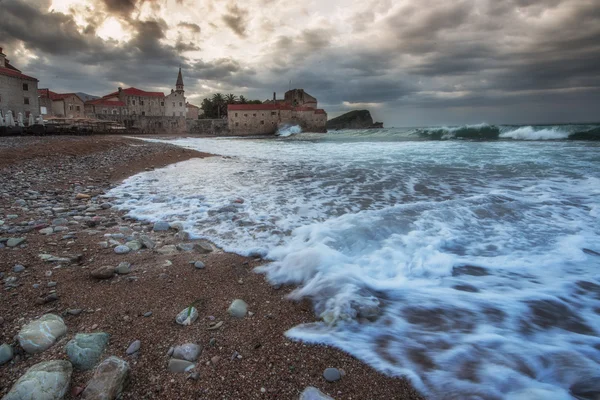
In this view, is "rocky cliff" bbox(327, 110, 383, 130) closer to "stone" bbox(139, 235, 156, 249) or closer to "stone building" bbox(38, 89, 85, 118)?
"stone building" bbox(38, 89, 85, 118)

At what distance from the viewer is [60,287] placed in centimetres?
229

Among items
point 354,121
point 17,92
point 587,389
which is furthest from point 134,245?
point 354,121

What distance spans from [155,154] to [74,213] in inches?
336

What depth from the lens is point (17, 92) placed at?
35.0m

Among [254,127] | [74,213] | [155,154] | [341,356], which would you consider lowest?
[341,356]

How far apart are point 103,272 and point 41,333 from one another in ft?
2.62

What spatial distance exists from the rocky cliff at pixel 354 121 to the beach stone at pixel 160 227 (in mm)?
104918

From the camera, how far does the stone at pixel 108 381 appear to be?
1367 millimetres

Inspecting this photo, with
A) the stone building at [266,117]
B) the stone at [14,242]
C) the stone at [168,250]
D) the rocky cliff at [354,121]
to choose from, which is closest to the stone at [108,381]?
the stone at [168,250]

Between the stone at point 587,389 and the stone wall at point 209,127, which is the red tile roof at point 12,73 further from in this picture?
the stone at point 587,389

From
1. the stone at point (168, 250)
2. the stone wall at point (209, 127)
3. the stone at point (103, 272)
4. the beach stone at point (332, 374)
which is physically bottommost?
the beach stone at point (332, 374)

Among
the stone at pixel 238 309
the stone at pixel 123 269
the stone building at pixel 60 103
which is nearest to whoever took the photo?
the stone at pixel 238 309

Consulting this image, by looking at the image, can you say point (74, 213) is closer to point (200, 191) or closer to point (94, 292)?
point (200, 191)

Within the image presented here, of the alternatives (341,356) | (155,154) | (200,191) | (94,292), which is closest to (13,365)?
(94,292)
